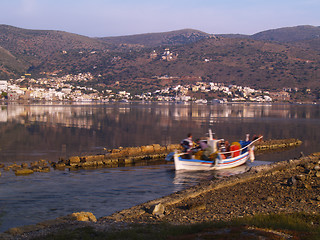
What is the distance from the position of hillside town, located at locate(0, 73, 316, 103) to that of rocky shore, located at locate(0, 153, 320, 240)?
132974mm

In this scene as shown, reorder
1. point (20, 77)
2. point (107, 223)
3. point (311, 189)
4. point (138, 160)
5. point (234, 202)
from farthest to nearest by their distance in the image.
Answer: point (20, 77), point (138, 160), point (311, 189), point (234, 202), point (107, 223)

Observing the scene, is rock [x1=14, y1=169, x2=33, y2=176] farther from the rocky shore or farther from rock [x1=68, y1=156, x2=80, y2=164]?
the rocky shore

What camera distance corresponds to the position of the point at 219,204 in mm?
11898

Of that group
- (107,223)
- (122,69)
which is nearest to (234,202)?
(107,223)

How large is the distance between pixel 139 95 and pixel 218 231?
157 metres

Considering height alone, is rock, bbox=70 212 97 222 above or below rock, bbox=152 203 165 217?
below

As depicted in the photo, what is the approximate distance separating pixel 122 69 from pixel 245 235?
180 meters

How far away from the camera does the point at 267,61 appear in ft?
546

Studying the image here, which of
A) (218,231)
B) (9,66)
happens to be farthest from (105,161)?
(9,66)

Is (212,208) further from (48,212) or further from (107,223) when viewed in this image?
(48,212)


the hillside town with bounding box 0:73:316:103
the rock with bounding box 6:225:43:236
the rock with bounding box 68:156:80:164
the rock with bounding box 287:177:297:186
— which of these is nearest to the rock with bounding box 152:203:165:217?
the rock with bounding box 6:225:43:236

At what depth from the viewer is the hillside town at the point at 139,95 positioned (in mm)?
148625

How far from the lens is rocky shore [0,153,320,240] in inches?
377

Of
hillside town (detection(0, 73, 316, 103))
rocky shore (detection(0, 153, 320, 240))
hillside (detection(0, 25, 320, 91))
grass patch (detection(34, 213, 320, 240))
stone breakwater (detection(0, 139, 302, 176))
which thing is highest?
hillside (detection(0, 25, 320, 91))
